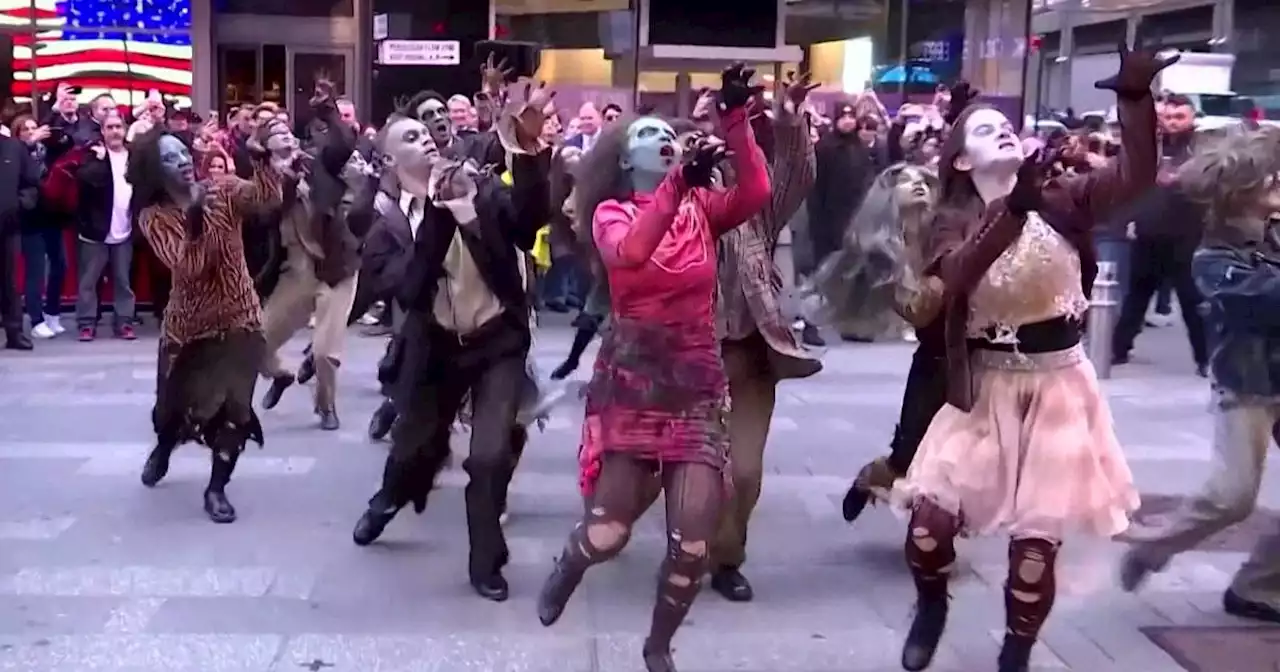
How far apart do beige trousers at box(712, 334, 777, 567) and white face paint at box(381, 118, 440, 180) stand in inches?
59.2

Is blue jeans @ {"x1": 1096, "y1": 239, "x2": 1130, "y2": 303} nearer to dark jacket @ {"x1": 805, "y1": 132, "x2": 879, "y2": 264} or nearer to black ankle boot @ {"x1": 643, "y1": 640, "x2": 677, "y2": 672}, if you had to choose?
dark jacket @ {"x1": 805, "y1": 132, "x2": 879, "y2": 264}

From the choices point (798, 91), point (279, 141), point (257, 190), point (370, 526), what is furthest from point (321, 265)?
point (798, 91)

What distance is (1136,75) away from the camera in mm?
4371

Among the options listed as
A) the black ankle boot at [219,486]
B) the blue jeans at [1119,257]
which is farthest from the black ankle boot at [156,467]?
the blue jeans at [1119,257]

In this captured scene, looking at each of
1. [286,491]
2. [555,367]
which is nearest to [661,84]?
[555,367]

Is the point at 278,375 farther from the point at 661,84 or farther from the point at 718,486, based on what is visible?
the point at 661,84

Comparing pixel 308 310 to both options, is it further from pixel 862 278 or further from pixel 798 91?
pixel 862 278

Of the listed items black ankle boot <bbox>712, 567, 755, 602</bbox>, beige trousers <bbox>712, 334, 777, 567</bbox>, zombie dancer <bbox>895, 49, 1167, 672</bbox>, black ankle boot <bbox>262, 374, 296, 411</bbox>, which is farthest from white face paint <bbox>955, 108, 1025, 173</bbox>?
black ankle boot <bbox>262, 374, 296, 411</bbox>

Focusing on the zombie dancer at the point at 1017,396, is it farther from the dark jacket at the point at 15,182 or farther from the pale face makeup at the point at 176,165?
the dark jacket at the point at 15,182

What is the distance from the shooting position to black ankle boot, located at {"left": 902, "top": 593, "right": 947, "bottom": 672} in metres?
5.13

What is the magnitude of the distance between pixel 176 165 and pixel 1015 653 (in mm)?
4141

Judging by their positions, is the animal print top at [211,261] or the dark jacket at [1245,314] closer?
the dark jacket at [1245,314]

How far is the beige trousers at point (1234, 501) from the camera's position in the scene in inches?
220

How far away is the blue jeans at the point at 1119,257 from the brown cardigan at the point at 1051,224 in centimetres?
835
